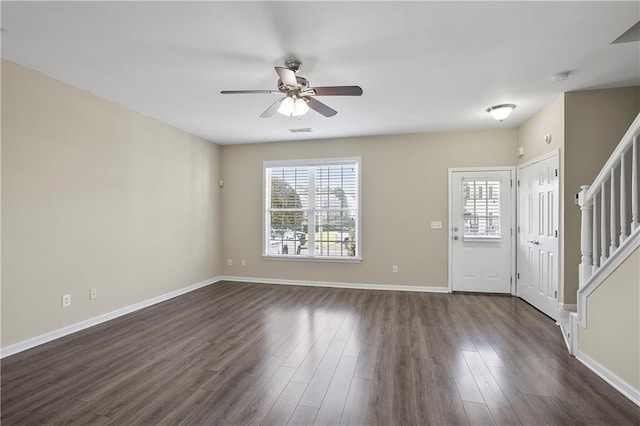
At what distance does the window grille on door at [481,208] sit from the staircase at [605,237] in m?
1.71

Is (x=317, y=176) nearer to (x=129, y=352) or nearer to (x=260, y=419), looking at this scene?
(x=129, y=352)

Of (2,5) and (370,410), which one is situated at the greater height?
(2,5)

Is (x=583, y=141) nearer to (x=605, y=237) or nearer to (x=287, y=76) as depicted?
(x=605, y=237)

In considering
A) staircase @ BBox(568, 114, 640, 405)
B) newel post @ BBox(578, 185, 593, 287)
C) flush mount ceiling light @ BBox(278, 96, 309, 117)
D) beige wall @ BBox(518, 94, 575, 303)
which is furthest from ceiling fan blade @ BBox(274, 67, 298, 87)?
beige wall @ BBox(518, 94, 575, 303)

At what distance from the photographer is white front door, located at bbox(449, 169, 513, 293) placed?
4.96 meters

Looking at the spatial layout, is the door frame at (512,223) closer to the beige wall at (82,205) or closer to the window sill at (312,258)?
the window sill at (312,258)

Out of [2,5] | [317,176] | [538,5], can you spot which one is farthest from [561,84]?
[2,5]

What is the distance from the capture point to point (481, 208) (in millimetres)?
5047

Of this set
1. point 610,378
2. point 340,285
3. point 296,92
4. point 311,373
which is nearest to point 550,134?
point 610,378

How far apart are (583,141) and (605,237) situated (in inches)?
58.7

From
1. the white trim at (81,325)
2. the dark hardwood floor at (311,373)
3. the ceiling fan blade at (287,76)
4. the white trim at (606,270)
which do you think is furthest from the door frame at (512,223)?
the white trim at (81,325)

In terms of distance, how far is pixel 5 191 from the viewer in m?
2.79

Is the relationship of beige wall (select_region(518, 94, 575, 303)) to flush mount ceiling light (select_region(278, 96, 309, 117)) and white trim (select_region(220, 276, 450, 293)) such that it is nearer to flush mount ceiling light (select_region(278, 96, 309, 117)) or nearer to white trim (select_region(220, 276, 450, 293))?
white trim (select_region(220, 276, 450, 293))

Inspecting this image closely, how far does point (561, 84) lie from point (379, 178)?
2.74 m
